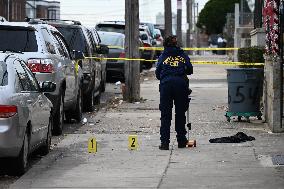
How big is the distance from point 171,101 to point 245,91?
4.14 metres

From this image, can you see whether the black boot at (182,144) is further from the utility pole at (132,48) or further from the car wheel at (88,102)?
the utility pole at (132,48)

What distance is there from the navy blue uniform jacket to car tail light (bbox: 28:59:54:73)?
2.10 meters

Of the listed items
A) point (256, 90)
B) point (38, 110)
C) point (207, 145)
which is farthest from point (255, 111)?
point (38, 110)

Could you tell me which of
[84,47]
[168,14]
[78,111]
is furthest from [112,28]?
[78,111]

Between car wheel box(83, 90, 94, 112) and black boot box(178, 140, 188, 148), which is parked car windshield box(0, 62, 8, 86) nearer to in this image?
black boot box(178, 140, 188, 148)

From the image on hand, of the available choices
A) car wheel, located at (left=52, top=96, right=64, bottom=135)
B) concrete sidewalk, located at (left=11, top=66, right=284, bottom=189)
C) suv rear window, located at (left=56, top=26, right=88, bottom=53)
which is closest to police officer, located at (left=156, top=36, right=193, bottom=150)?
concrete sidewalk, located at (left=11, top=66, right=284, bottom=189)

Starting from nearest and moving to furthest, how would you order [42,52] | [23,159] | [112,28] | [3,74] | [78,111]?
[23,159] < [3,74] < [42,52] < [78,111] < [112,28]

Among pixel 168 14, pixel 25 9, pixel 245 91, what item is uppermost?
pixel 25 9

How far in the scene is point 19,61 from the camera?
12.7 m

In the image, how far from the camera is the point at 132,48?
77.3 feet

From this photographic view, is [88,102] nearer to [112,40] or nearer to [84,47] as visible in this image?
Answer: [84,47]

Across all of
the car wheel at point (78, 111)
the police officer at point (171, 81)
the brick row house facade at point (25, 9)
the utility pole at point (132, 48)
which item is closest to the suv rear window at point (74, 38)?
the car wheel at point (78, 111)

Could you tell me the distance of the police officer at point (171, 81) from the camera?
14.1 metres

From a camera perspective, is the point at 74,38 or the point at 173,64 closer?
the point at 173,64
